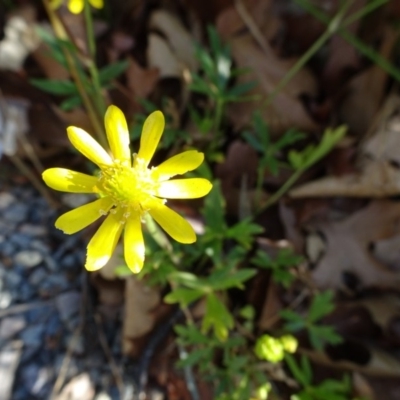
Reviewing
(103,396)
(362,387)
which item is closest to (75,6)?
(103,396)

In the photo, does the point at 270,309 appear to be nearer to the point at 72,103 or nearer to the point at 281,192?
the point at 281,192

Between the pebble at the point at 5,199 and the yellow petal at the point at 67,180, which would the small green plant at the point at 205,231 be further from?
the pebble at the point at 5,199

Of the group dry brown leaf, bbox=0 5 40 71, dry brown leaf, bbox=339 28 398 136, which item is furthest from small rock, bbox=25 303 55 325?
dry brown leaf, bbox=339 28 398 136

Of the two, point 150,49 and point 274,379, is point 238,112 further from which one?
point 274,379

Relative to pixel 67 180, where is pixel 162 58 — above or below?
above

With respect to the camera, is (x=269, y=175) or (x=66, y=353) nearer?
(x=66, y=353)

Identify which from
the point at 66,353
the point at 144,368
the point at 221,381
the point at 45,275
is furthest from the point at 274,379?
the point at 45,275

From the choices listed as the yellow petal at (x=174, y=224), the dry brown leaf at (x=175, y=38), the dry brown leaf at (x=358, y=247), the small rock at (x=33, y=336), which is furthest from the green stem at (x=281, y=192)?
the small rock at (x=33, y=336)
